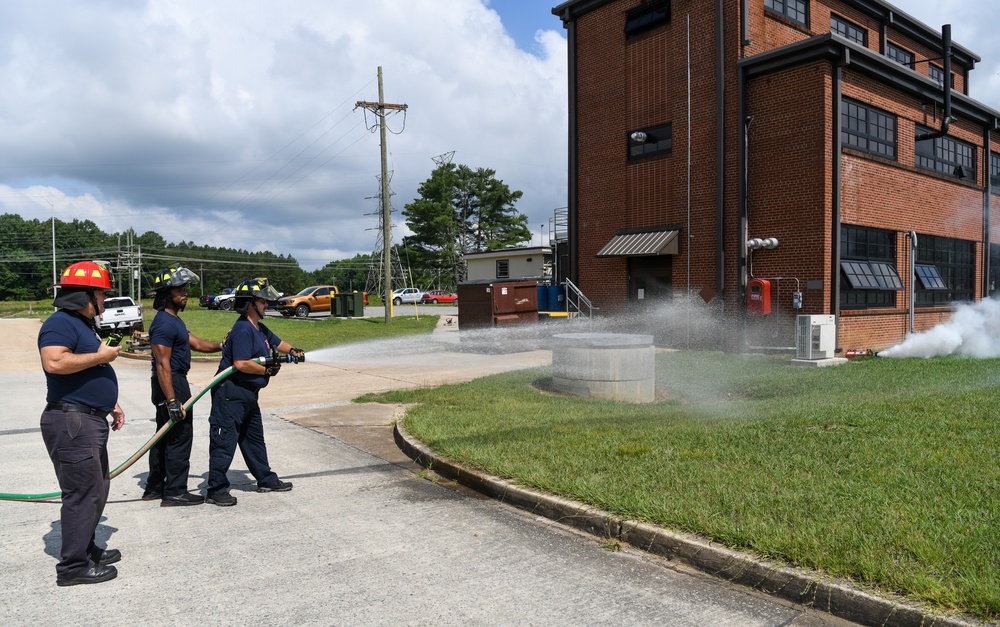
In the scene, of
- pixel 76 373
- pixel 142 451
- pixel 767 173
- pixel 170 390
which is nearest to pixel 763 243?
pixel 767 173

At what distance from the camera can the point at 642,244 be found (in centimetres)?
1997

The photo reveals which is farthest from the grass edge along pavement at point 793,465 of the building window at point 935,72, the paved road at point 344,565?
the building window at point 935,72

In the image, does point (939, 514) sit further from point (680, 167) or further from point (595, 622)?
point (680, 167)

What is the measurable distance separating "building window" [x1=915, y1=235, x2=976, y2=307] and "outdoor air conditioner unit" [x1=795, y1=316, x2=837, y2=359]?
271 inches

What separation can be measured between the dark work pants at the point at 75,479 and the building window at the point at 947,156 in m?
22.0

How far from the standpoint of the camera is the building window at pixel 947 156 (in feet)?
66.7

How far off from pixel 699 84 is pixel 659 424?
13.6 meters

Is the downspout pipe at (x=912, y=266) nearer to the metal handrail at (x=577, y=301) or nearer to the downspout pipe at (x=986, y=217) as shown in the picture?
the downspout pipe at (x=986, y=217)

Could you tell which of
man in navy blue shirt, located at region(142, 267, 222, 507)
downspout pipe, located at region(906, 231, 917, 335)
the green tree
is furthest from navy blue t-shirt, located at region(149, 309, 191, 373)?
the green tree

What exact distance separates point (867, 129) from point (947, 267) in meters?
6.40

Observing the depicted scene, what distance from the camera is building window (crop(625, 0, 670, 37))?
19.9 m

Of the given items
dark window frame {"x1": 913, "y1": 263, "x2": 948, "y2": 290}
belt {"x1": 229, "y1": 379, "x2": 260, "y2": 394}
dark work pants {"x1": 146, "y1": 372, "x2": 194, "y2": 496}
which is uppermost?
dark window frame {"x1": 913, "y1": 263, "x2": 948, "y2": 290}

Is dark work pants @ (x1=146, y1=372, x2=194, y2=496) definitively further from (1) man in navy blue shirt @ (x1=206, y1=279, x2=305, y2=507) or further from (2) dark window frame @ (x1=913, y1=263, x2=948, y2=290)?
(2) dark window frame @ (x1=913, y1=263, x2=948, y2=290)

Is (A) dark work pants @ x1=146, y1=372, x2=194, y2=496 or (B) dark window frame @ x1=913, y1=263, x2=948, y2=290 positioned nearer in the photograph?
(A) dark work pants @ x1=146, y1=372, x2=194, y2=496
